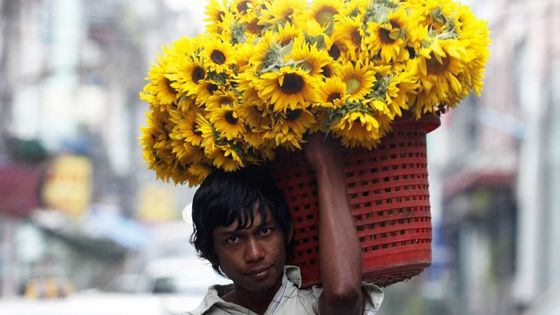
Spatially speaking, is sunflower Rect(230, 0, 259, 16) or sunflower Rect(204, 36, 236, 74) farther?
sunflower Rect(230, 0, 259, 16)

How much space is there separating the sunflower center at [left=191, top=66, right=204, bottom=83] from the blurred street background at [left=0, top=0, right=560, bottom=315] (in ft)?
46.6

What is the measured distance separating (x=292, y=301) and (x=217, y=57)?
59 cm

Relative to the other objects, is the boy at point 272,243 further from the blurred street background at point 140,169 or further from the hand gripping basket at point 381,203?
the blurred street background at point 140,169

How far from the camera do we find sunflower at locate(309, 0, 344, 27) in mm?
2460

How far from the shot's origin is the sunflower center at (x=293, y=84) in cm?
236

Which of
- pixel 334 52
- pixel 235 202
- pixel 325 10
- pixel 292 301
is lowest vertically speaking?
pixel 292 301

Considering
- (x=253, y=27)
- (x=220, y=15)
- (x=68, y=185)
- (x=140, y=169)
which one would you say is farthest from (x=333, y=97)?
(x=140, y=169)

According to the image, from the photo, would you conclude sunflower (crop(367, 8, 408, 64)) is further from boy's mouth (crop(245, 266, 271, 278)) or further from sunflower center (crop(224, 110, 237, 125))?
boy's mouth (crop(245, 266, 271, 278))

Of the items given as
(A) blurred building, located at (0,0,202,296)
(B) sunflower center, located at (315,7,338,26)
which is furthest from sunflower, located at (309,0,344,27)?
(A) blurred building, located at (0,0,202,296)

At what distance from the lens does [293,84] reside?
7.77ft

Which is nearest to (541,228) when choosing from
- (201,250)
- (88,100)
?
(88,100)

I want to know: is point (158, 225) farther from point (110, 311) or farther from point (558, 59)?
point (110, 311)

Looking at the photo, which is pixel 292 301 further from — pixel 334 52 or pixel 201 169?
pixel 334 52

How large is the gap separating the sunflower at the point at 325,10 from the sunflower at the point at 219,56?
0.21 m
